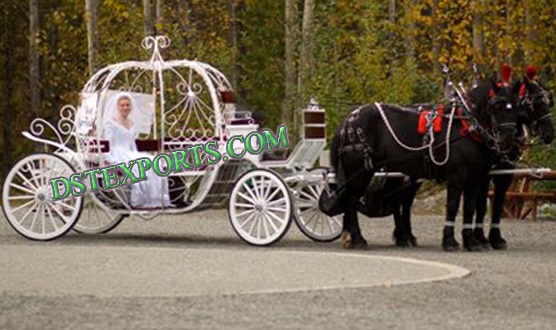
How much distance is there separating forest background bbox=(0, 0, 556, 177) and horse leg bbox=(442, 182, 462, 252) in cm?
1014

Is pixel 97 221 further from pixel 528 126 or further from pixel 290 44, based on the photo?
pixel 290 44

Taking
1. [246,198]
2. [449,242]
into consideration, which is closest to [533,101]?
[449,242]

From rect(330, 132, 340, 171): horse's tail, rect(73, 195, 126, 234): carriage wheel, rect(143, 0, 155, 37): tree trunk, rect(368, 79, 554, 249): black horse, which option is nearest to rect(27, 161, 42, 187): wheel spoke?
rect(73, 195, 126, 234): carriage wheel

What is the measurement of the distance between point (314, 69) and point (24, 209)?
12.6 meters

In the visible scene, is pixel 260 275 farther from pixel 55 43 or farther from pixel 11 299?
pixel 55 43

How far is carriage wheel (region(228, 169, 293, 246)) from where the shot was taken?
21.5m

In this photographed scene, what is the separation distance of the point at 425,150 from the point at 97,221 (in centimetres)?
568

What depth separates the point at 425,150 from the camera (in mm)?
21016

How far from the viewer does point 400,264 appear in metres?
18.4

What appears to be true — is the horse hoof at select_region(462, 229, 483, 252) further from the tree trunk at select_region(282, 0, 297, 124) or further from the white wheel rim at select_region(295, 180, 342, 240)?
the tree trunk at select_region(282, 0, 297, 124)

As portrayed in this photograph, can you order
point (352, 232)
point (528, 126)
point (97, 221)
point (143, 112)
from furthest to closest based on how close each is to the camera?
point (97, 221) < point (143, 112) < point (352, 232) < point (528, 126)

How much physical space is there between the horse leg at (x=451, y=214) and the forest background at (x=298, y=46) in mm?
10145

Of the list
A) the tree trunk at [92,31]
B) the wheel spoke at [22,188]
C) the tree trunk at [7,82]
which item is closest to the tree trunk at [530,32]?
the tree trunk at [92,31]

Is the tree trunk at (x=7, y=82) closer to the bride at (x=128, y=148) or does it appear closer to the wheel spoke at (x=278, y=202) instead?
the bride at (x=128, y=148)
